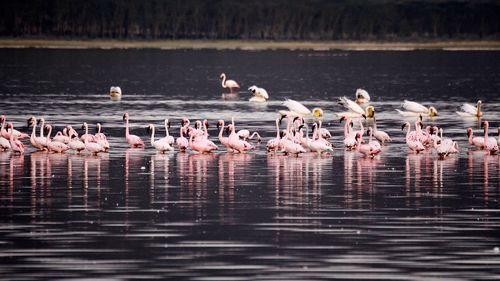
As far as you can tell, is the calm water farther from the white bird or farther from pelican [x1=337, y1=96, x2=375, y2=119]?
the white bird

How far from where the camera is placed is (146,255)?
72.7 feet

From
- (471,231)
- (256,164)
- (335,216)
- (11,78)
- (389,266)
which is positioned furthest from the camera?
(11,78)

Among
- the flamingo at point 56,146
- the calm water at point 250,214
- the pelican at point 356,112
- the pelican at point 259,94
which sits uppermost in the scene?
the pelican at point 259,94

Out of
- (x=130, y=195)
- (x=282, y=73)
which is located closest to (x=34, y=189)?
(x=130, y=195)

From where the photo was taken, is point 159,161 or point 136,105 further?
point 136,105

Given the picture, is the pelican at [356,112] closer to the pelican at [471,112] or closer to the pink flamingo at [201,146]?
the pelican at [471,112]

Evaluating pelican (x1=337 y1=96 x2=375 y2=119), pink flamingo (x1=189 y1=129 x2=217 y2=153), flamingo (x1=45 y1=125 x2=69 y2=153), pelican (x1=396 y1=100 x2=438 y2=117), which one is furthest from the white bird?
pink flamingo (x1=189 y1=129 x2=217 y2=153)

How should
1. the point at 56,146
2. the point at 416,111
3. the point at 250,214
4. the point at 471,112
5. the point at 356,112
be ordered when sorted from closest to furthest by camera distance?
the point at 250,214 → the point at 56,146 → the point at 471,112 → the point at 356,112 → the point at 416,111

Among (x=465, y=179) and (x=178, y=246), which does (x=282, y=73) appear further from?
(x=178, y=246)

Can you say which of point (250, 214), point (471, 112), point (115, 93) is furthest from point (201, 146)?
point (115, 93)

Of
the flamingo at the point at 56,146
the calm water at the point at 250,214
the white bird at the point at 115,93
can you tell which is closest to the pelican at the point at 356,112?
the calm water at the point at 250,214

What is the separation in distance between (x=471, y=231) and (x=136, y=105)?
3999 cm

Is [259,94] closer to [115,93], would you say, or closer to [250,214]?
[115,93]

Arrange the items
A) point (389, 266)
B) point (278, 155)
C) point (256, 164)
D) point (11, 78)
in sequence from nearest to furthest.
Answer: point (389, 266)
point (256, 164)
point (278, 155)
point (11, 78)
